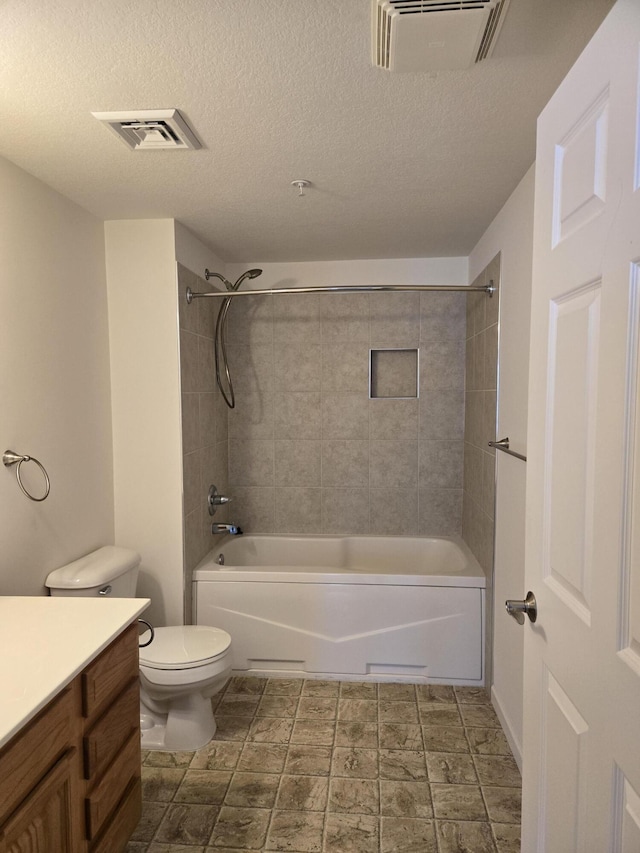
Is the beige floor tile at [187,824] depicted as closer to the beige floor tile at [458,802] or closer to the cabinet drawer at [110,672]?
the cabinet drawer at [110,672]

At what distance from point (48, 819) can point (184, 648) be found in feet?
3.41

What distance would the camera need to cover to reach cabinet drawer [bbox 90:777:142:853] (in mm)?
1538

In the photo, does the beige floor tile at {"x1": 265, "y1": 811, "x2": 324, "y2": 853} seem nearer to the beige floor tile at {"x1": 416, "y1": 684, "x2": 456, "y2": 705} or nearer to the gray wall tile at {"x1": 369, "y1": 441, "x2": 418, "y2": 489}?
the beige floor tile at {"x1": 416, "y1": 684, "x2": 456, "y2": 705}

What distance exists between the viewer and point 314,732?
7.94 feet

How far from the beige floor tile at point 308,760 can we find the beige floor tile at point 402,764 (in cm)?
22

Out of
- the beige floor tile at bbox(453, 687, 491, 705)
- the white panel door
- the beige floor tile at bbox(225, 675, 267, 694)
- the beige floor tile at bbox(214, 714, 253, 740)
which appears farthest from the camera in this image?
the beige floor tile at bbox(225, 675, 267, 694)

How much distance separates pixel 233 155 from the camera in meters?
1.92

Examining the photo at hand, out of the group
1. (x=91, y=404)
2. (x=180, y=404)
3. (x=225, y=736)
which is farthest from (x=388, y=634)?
(x=91, y=404)

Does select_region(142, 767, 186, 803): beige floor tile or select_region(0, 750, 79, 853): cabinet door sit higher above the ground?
select_region(0, 750, 79, 853): cabinet door

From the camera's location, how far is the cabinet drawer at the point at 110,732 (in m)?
1.45

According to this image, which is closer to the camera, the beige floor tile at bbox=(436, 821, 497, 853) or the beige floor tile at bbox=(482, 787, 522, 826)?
the beige floor tile at bbox=(436, 821, 497, 853)

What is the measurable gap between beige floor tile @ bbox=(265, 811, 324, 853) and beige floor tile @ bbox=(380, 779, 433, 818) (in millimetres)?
244

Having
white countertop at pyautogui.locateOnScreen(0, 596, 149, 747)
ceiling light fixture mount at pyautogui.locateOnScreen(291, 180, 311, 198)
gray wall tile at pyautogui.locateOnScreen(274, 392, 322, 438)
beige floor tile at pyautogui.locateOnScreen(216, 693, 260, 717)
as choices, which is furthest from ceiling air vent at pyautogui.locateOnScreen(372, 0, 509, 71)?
beige floor tile at pyautogui.locateOnScreen(216, 693, 260, 717)

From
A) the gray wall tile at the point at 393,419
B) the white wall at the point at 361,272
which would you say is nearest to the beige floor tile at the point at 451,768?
the gray wall tile at the point at 393,419
